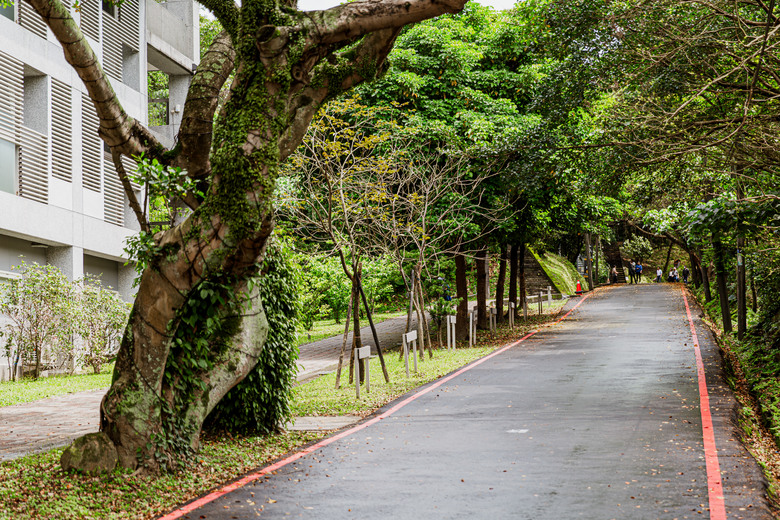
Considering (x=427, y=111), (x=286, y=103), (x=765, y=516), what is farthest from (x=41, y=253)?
(x=765, y=516)

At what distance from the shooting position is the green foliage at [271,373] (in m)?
10.0

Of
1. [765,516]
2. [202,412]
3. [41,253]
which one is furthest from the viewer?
[41,253]

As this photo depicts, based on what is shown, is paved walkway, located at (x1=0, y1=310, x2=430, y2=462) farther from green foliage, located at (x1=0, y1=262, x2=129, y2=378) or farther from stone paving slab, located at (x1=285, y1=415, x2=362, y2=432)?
green foliage, located at (x1=0, y1=262, x2=129, y2=378)

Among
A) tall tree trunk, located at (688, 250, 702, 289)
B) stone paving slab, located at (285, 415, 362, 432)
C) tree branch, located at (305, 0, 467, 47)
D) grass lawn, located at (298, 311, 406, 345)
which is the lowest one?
stone paving slab, located at (285, 415, 362, 432)

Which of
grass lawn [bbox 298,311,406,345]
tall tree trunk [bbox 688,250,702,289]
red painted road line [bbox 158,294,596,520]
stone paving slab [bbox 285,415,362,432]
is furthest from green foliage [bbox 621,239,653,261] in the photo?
stone paving slab [bbox 285,415,362,432]

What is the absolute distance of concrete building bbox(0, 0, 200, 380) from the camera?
18.7 m

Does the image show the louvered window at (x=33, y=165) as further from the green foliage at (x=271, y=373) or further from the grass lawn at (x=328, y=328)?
the green foliage at (x=271, y=373)

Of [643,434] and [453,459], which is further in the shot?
[643,434]

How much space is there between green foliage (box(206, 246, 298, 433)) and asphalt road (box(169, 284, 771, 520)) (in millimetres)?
1013

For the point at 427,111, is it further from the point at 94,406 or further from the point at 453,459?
the point at 453,459

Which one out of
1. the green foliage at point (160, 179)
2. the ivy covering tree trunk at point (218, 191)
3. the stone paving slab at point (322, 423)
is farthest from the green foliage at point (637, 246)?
the green foliage at point (160, 179)

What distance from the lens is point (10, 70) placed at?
18656mm

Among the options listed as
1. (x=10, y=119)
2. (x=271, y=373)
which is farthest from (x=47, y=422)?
(x=10, y=119)

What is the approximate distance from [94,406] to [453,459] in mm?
7524
